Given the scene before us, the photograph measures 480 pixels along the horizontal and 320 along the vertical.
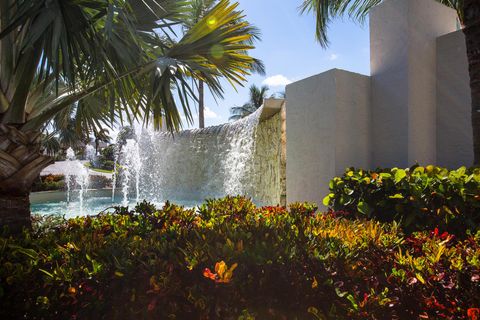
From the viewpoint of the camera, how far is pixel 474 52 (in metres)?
4.33

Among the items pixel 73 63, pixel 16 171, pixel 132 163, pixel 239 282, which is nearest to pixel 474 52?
A: pixel 239 282

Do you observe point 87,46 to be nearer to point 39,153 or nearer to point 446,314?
point 39,153

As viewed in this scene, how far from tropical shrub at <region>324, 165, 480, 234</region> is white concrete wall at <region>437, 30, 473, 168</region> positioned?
2.00m

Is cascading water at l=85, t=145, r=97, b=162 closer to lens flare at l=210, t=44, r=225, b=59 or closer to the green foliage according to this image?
lens flare at l=210, t=44, r=225, b=59

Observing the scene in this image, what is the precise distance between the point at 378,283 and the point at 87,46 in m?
3.30

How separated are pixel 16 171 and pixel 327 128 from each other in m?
4.78

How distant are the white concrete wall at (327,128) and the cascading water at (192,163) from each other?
2810mm

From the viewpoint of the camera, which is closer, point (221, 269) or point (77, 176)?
point (221, 269)

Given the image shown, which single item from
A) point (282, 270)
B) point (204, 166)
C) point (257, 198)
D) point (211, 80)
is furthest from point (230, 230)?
point (204, 166)

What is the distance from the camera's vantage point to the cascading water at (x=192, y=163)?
1069 centimetres

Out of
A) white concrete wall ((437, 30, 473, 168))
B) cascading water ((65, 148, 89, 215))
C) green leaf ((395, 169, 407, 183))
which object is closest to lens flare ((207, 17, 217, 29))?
green leaf ((395, 169, 407, 183))

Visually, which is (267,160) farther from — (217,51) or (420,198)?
(420,198)

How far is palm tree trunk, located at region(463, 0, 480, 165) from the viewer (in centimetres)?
422

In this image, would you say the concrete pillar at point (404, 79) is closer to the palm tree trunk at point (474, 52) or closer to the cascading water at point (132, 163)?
the palm tree trunk at point (474, 52)
